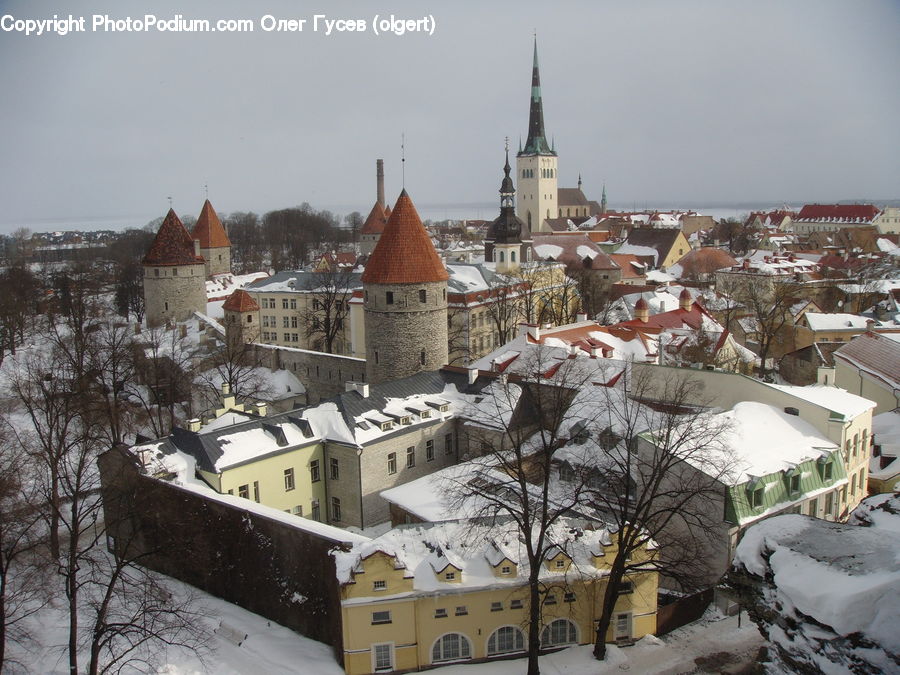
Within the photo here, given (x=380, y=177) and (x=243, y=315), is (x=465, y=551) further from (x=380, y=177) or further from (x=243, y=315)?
(x=380, y=177)

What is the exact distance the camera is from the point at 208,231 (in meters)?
60.9

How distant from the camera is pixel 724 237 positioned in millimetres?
114938

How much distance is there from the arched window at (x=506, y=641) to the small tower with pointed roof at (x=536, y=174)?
247 feet

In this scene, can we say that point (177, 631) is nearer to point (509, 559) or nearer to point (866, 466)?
point (509, 559)

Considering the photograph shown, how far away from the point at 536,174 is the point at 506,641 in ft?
255

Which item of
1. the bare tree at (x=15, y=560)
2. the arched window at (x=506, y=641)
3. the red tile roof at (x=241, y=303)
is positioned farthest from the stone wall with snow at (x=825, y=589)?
the red tile roof at (x=241, y=303)

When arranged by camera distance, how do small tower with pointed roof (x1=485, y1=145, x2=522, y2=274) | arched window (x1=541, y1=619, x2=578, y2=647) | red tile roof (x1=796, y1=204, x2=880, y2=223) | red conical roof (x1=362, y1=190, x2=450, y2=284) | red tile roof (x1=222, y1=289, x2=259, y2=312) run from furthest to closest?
red tile roof (x1=796, y1=204, x2=880, y2=223) < small tower with pointed roof (x1=485, y1=145, x2=522, y2=274) < red tile roof (x1=222, y1=289, x2=259, y2=312) < red conical roof (x1=362, y1=190, x2=450, y2=284) < arched window (x1=541, y1=619, x2=578, y2=647)

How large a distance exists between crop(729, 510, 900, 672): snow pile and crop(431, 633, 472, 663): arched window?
27.8 ft

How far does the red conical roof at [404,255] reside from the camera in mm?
26984

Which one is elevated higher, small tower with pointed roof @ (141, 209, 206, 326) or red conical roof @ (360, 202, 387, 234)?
red conical roof @ (360, 202, 387, 234)

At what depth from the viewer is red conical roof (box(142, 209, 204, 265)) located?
143 feet

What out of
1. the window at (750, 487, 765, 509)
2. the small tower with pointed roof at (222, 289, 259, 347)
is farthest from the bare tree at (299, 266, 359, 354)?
the window at (750, 487, 765, 509)

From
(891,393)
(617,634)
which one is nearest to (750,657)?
(617,634)

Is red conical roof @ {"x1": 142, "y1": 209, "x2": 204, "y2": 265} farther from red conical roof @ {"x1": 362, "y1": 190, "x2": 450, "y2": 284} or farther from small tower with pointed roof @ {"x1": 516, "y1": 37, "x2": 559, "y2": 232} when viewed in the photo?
small tower with pointed roof @ {"x1": 516, "y1": 37, "x2": 559, "y2": 232}
